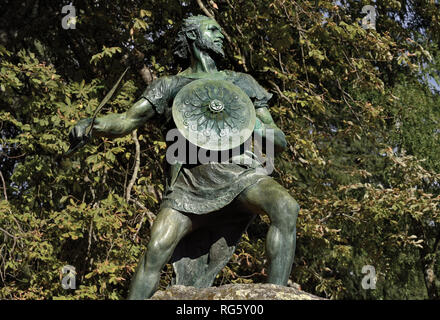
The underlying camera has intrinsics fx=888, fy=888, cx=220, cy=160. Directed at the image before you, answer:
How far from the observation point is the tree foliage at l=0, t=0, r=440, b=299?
365 inches

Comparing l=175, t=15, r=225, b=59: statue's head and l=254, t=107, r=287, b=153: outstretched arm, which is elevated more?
l=175, t=15, r=225, b=59: statue's head

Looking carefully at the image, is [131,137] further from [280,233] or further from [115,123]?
[280,233]

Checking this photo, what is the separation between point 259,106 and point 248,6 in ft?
16.1

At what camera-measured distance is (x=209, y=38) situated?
18.6 feet

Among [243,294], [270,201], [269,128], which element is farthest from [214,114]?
[243,294]

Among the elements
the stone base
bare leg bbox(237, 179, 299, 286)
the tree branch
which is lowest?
the tree branch

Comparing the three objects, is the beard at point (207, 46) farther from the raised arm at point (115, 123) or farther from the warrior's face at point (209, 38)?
the raised arm at point (115, 123)

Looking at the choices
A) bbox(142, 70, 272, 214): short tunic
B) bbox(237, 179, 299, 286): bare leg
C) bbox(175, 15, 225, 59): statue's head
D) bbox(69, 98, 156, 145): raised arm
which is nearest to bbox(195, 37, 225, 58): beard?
bbox(175, 15, 225, 59): statue's head

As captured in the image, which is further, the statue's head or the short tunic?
the statue's head

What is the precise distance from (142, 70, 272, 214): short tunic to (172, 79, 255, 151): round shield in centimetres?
13

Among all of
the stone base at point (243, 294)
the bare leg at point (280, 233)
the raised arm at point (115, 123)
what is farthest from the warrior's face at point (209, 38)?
the stone base at point (243, 294)

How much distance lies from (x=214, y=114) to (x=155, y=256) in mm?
930

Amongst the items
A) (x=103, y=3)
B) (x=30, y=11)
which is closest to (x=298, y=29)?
(x=103, y=3)

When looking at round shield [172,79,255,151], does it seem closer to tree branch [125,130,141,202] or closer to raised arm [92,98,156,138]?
raised arm [92,98,156,138]
